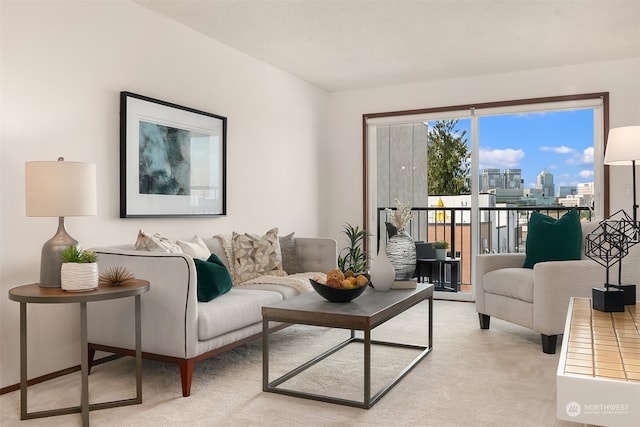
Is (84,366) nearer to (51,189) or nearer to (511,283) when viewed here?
(51,189)

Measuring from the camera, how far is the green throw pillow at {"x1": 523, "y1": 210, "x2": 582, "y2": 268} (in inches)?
160

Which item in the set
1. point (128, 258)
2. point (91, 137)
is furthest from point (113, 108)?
point (128, 258)

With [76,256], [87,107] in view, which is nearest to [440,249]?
[87,107]

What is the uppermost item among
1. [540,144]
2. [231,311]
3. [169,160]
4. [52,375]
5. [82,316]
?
[540,144]

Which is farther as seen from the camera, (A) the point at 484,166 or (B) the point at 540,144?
(A) the point at 484,166

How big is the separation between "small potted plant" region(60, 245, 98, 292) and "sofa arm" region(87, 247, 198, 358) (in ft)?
1.31

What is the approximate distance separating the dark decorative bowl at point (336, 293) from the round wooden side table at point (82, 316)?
3.09 feet

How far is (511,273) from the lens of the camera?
411 cm

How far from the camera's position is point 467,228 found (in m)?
6.77

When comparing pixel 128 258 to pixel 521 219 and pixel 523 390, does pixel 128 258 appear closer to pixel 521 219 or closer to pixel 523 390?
pixel 523 390

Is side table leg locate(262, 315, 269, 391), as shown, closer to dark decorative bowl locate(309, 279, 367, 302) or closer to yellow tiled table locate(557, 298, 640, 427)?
dark decorative bowl locate(309, 279, 367, 302)

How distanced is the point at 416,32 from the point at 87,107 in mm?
2573

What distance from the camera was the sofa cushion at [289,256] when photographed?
4.51 metres

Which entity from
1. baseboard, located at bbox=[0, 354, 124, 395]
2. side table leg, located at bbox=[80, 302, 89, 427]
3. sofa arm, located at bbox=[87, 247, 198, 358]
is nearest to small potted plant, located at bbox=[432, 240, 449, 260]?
baseboard, located at bbox=[0, 354, 124, 395]
